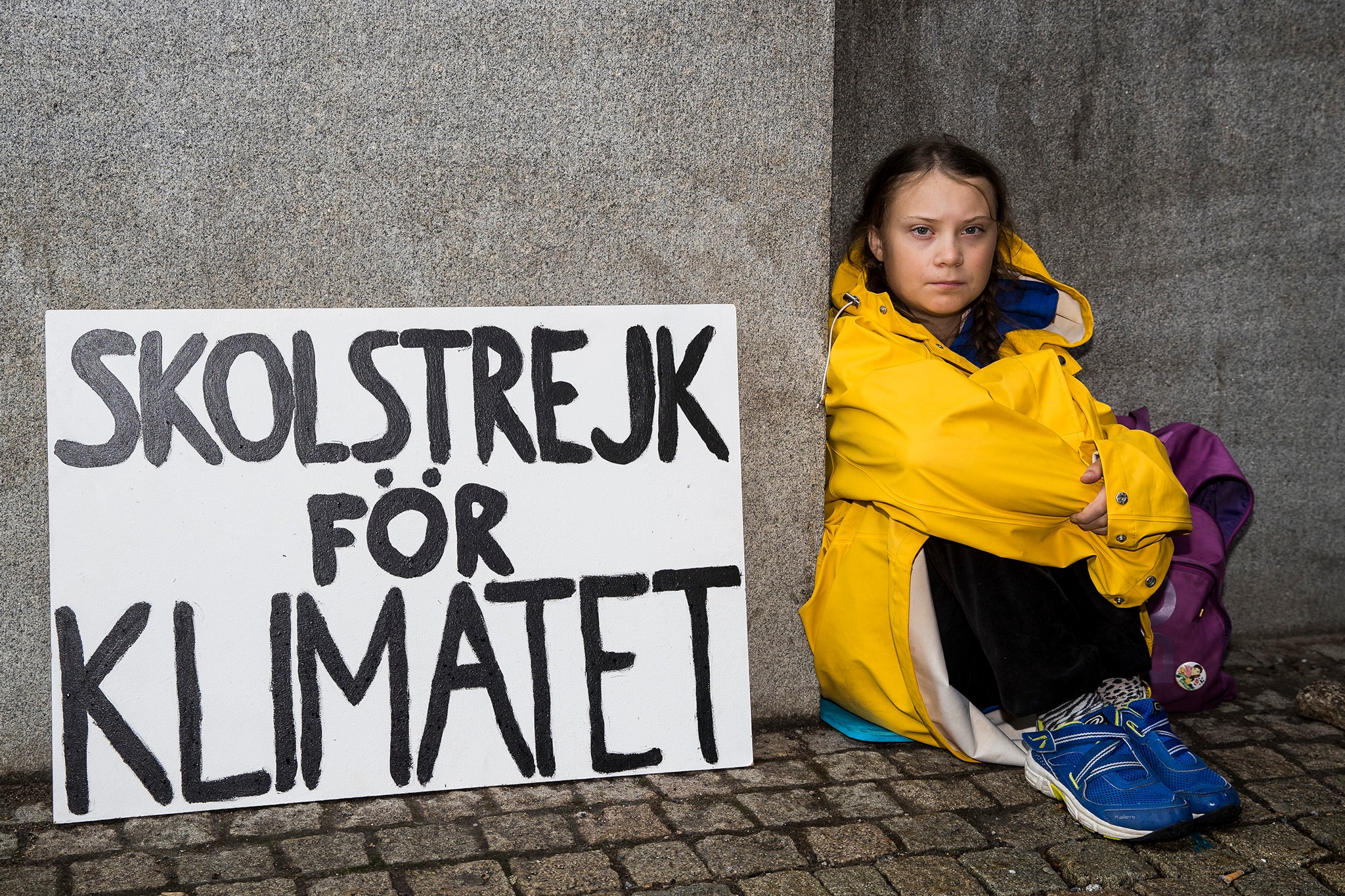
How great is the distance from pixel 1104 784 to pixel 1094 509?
64 centimetres

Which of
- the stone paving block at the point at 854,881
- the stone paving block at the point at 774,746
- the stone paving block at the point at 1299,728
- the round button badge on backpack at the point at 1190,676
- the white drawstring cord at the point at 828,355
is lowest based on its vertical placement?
the stone paving block at the point at 854,881

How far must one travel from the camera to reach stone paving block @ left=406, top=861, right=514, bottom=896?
2.28 m

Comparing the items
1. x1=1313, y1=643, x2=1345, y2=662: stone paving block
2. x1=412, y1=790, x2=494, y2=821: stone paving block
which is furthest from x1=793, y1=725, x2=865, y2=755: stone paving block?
x1=1313, y1=643, x2=1345, y2=662: stone paving block

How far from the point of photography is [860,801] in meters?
2.73

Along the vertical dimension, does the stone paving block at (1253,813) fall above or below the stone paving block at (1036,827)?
below

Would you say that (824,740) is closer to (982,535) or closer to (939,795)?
(939,795)

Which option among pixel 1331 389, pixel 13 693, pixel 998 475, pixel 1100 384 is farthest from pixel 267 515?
pixel 1331 389

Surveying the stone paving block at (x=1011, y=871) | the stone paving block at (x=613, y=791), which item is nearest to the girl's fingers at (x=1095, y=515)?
the stone paving block at (x=1011, y=871)

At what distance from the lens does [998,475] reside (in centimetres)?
272

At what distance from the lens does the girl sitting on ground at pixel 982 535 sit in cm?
273

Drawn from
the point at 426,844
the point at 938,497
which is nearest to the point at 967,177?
the point at 938,497

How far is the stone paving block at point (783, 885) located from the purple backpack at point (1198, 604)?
55.5 inches

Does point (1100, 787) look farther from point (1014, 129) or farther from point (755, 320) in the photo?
point (1014, 129)

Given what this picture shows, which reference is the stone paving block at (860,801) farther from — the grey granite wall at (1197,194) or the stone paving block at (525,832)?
the grey granite wall at (1197,194)
